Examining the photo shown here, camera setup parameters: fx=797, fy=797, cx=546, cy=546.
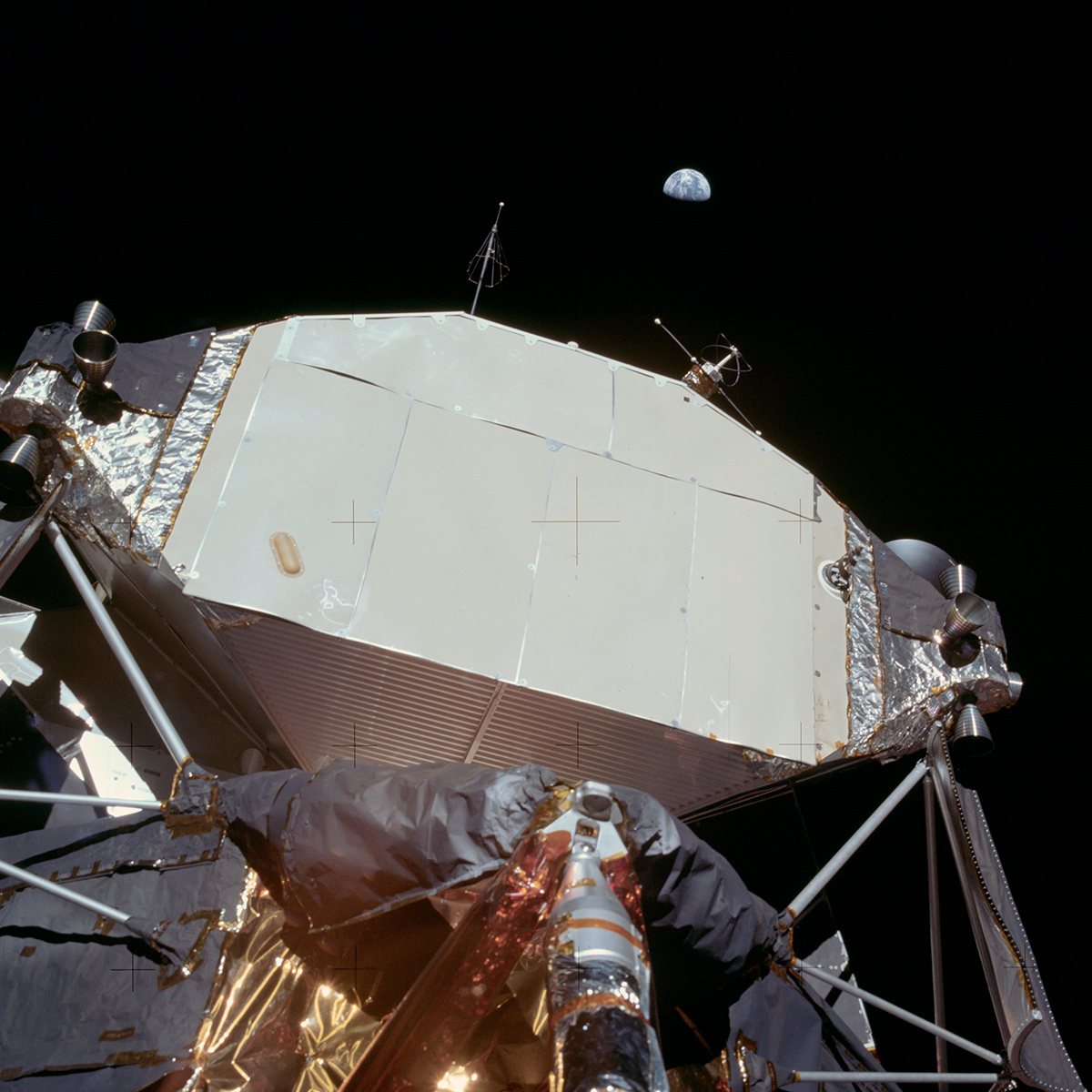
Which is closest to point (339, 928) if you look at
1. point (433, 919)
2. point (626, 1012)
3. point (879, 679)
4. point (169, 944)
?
point (433, 919)

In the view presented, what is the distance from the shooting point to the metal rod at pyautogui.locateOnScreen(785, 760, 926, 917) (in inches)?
116

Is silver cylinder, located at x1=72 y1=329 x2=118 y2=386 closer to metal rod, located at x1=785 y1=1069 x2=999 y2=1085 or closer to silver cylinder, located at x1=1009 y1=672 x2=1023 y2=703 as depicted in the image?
metal rod, located at x1=785 y1=1069 x2=999 y2=1085

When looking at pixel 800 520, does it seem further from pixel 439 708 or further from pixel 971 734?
pixel 439 708

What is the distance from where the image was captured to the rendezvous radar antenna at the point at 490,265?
447 cm

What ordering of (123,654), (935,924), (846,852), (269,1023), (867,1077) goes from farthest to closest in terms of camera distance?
(935,924), (846,852), (123,654), (867,1077), (269,1023)

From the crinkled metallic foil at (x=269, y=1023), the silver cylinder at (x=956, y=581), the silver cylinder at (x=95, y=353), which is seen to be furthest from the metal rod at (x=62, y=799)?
the silver cylinder at (x=956, y=581)

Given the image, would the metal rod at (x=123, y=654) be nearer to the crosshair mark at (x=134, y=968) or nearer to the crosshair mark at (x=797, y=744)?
the crosshair mark at (x=134, y=968)

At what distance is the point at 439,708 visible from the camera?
2.91 m

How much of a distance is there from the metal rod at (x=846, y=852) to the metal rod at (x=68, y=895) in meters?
2.20

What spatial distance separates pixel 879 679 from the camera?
3365 mm

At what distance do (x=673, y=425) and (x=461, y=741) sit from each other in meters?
1.63

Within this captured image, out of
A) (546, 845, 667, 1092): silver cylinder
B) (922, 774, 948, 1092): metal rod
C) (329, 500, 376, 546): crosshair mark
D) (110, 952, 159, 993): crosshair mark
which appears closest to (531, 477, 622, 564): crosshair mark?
(329, 500, 376, 546): crosshair mark

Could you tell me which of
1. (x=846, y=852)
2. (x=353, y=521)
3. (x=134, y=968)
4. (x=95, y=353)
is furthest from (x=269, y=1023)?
(x=95, y=353)

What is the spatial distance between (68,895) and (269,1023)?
0.71 metres
